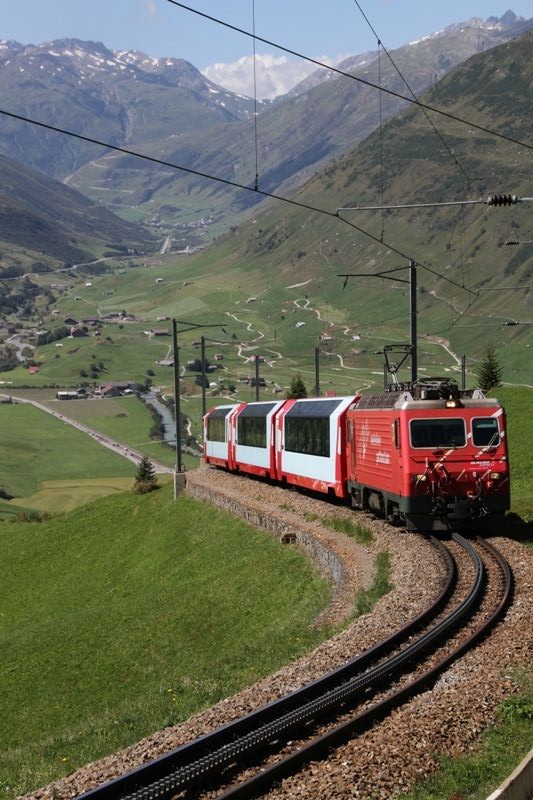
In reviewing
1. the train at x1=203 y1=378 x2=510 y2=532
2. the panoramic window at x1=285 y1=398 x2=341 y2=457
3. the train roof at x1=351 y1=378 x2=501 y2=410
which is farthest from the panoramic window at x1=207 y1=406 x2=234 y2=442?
the train roof at x1=351 y1=378 x2=501 y2=410

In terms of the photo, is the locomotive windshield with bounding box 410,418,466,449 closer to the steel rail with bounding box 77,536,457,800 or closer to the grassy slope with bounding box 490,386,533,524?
the grassy slope with bounding box 490,386,533,524

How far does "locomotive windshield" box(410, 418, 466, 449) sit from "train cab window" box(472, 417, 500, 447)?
0.40 metres

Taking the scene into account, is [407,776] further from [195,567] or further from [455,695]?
[195,567]

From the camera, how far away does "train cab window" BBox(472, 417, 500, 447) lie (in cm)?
3119

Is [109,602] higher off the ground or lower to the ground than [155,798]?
lower

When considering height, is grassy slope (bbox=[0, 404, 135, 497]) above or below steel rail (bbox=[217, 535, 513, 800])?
below

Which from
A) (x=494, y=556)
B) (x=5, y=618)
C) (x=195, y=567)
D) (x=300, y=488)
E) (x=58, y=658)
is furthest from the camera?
(x=300, y=488)

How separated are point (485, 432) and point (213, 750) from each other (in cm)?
1973

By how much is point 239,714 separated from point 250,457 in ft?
139

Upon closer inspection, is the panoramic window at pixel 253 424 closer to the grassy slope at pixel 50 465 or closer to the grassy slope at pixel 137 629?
the grassy slope at pixel 137 629

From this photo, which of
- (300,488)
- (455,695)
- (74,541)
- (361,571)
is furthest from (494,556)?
(74,541)

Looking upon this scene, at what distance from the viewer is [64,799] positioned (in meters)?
12.1

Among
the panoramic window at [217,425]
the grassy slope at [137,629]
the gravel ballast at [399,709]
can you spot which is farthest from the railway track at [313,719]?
the panoramic window at [217,425]

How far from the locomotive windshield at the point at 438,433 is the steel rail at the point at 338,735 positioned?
12122mm
